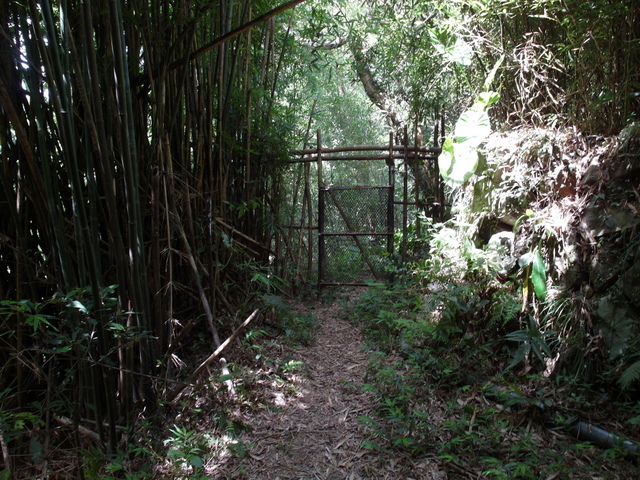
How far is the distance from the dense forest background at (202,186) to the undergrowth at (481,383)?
0.04 meters

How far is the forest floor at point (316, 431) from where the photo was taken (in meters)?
1.94

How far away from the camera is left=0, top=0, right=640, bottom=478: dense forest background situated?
1.85 meters

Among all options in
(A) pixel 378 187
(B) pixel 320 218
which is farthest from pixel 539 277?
(B) pixel 320 218

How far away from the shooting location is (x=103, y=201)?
93.1 inches

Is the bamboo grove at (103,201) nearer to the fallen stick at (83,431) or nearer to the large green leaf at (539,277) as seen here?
the fallen stick at (83,431)

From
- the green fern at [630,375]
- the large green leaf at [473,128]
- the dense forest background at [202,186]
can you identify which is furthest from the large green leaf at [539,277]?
the large green leaf at [473,128]

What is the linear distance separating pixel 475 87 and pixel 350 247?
218cm

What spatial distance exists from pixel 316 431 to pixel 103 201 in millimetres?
1668

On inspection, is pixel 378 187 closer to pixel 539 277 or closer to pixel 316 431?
pixel 539 277

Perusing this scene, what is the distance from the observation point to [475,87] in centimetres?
404

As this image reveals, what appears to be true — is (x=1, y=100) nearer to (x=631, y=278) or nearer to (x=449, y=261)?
(x=449, y=261)

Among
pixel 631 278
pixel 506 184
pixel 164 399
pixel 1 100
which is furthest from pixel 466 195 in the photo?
pixel 1 100

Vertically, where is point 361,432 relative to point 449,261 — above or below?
below

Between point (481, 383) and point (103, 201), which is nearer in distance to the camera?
point (103, 201)
